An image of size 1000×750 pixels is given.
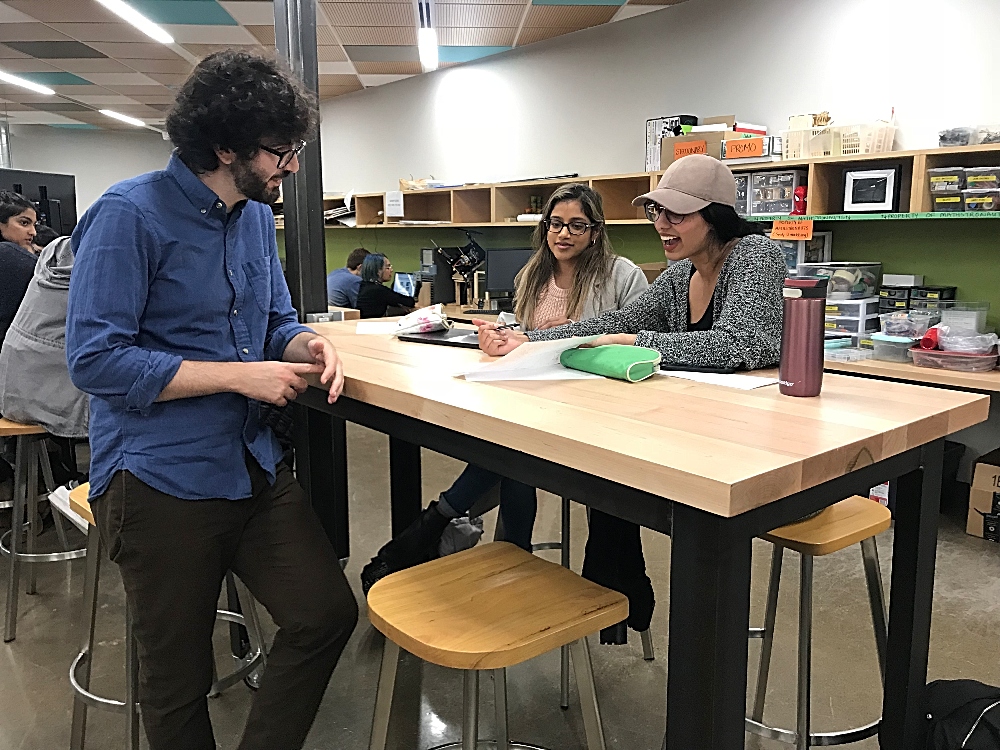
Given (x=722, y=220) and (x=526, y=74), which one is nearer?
(x=722, y=220)

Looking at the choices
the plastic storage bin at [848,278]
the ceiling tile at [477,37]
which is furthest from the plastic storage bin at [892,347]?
the ceiling tile at [477,37]

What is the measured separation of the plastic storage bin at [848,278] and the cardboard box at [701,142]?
760 mm

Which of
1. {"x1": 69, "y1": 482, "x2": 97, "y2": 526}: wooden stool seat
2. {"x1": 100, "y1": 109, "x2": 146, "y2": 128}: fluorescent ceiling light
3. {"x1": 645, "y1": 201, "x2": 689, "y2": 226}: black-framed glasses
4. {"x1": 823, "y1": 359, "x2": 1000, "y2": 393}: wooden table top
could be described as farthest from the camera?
{"x1": 100, "y1": 109, "x2": 146, "y2": 128}: fluorescent ceiling light

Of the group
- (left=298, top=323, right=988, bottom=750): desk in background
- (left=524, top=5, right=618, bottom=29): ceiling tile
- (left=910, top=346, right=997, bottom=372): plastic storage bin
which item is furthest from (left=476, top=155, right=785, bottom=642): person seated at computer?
(left=524, top=5, right=618, bottom=29): ceiling tile

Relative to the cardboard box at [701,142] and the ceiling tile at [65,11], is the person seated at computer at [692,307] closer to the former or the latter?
the cardboard box at [701,142]

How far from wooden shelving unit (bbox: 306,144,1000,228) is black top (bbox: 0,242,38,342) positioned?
3.03 metres

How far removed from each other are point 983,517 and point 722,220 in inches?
91.8

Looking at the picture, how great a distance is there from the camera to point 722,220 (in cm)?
199

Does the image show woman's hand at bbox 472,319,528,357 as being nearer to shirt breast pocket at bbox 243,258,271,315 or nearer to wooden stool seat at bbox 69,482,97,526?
shirt breast pocket at bbox 243,258,271,315

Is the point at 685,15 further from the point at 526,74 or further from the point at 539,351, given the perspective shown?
the point at 539,351

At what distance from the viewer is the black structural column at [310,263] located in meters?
2.49

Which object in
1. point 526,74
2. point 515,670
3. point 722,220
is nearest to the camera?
point 722,220

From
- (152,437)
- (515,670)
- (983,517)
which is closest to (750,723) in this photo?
(515,670)

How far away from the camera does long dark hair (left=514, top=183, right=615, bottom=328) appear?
275 centimetres
